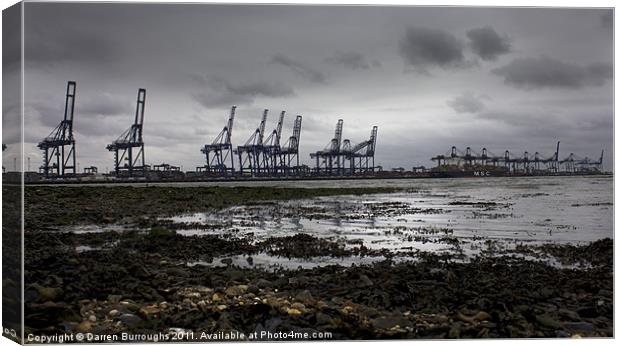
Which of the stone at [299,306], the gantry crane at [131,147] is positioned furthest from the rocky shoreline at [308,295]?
the gantry crane at [131,147]

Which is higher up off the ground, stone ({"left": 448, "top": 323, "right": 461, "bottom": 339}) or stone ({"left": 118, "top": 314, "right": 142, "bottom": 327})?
stone ({"left": 118, "top": 314, "right": 142, "bottom": 327})

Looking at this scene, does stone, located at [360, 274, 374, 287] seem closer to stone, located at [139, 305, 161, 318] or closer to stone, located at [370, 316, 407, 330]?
stone, located at [370, 316, 407, 330]

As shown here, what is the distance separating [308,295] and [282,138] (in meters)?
2.79

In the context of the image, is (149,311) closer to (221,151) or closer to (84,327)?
(84,327)

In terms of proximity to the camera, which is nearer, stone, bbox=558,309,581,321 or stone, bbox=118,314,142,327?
stone, bbox=118,314,142,327

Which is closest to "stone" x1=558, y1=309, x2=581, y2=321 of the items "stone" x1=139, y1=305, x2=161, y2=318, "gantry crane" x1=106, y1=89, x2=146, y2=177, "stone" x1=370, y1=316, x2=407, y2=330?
"stone" x1=370, y1=316, x2=407, y2=330

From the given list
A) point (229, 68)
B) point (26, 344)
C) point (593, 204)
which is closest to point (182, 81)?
point (229, 68)

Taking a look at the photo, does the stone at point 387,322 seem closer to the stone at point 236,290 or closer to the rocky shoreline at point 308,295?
the rocky shoreline at point 308,295

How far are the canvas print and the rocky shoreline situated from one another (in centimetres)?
3

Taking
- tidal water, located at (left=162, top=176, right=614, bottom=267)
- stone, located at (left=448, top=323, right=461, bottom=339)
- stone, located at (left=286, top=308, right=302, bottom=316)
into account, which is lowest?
stone, located at (left=448, top=323, right=461, bottom=339)

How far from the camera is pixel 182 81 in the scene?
8.64 metres

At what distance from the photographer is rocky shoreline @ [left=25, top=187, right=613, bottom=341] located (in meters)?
7.09

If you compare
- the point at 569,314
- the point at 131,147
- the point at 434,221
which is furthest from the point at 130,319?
the point at 434,221

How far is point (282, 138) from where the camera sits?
9.45 m
